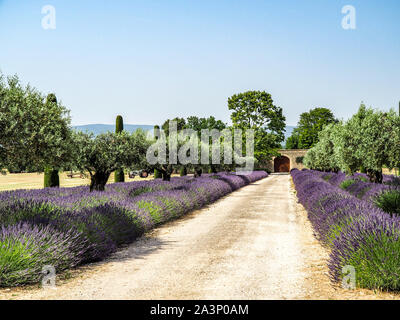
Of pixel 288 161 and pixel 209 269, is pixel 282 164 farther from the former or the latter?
pixel 209 269

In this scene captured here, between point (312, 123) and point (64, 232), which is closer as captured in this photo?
point (64, 232)

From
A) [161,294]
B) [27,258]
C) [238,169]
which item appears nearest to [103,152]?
[27,258]

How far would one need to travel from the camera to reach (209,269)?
275 inches

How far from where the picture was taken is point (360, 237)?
6066 millimetres

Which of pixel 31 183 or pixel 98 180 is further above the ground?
pixel 98 180

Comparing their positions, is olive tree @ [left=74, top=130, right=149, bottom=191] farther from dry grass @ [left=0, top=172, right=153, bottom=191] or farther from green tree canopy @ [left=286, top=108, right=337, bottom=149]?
green tree canopy @ [left=286, top=108, right=337, bottom=149]

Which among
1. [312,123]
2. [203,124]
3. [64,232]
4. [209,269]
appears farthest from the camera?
[203,124]

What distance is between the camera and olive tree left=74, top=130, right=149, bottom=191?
17625mm

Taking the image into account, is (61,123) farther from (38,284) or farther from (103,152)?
(103,152)

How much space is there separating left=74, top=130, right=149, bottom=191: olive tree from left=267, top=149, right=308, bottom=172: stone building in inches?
2679

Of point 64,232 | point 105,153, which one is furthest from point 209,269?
point 105,153

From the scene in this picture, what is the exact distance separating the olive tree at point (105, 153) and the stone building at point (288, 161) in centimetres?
6804

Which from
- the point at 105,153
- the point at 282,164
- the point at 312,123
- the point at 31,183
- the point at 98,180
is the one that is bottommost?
the point at 31,183

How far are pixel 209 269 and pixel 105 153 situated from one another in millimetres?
12248
